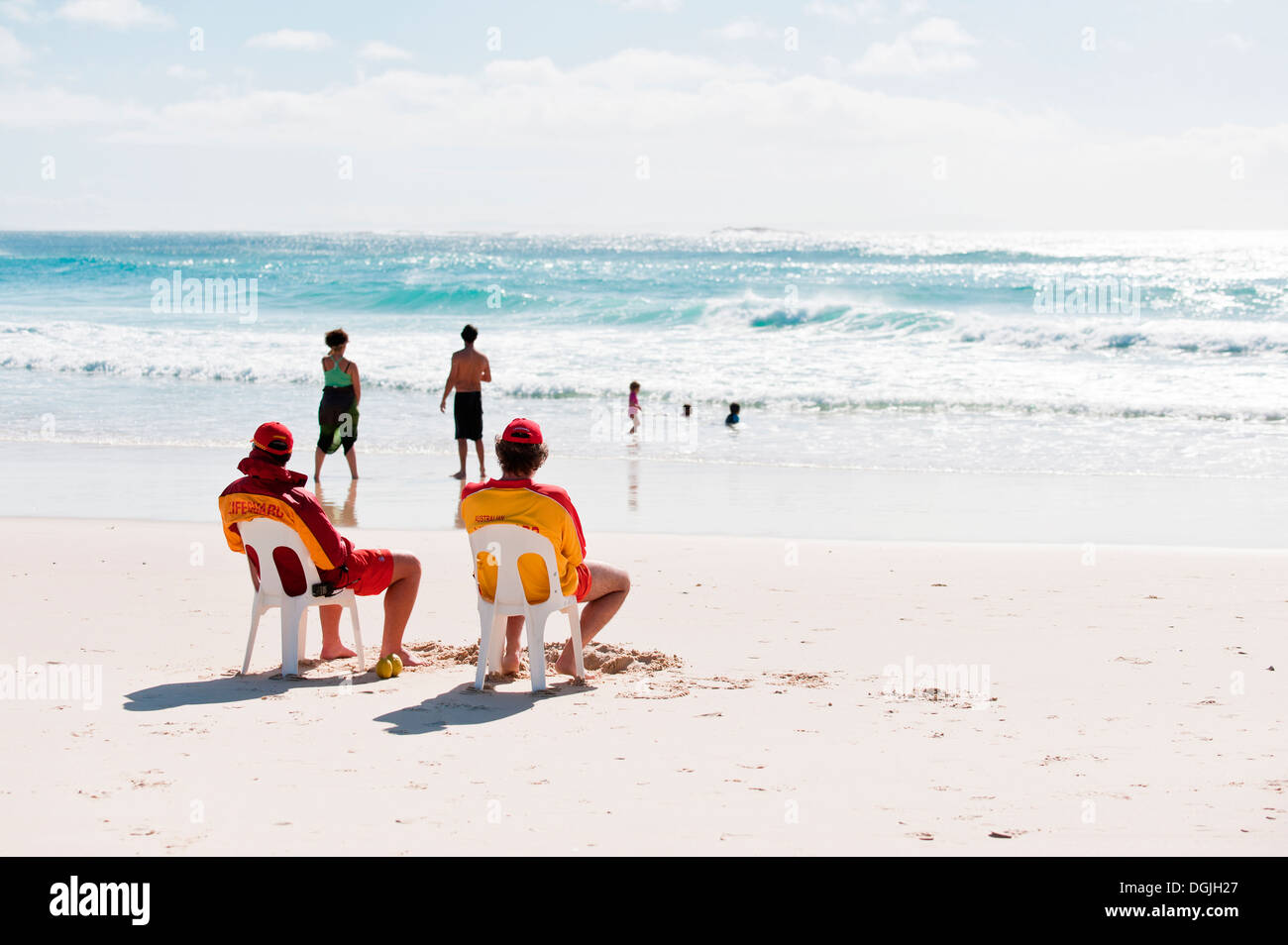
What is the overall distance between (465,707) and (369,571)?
823mm

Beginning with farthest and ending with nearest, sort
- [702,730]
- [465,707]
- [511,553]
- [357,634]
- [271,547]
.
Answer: [357,634]
[271,547]
[511,553]
[465,707]
[702,730]

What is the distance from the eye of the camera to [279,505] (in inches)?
188

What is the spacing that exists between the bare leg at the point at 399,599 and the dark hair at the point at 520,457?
788mm

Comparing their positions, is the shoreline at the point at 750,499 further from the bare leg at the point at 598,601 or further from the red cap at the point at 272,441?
the red cap at the point at 272,441

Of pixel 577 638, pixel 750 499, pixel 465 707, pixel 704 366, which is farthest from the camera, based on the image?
pixel 704 366

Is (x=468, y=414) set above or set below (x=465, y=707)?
above

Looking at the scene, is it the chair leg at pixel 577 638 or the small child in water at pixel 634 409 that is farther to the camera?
the small child in water at pixel 634 409

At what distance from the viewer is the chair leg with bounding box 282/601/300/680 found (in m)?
4.91

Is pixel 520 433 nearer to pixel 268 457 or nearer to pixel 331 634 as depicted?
pixel 268 457

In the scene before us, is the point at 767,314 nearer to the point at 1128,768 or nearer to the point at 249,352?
the point at 249,352

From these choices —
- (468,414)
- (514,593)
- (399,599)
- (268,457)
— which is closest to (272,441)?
(268,457)

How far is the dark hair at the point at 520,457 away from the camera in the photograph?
15.4 ft

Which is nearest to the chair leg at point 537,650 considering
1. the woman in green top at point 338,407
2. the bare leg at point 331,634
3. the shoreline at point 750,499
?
the bare leg at point 331,634
